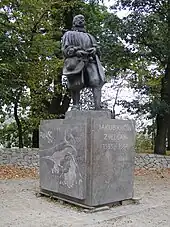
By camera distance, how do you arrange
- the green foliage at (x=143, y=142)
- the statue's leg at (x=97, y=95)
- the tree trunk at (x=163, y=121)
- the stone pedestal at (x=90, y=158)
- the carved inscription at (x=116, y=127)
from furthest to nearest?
the green foliage at (x=143, y=142) → the tree trunk at (x=163, y=121) → the statue's leg at (x=97, y=95) → the carved inscription at (x=116, y=127) → the stone pedestal at (x=90, y=158)

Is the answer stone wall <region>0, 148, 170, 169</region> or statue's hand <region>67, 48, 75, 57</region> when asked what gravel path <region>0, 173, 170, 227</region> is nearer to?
statue's hand <region>67, 48, 75, 57</region>

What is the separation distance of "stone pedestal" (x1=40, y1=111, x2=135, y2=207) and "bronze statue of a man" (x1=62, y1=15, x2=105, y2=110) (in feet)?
1.53

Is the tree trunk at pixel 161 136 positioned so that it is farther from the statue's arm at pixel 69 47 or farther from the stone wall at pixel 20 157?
the statue's arm at pixel 69 47

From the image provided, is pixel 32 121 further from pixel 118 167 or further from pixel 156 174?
pixel 118 167

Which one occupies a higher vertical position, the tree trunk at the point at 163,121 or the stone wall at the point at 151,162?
Result: the tree trunk at the point at 163,121

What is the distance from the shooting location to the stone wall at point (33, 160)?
10.1 meters

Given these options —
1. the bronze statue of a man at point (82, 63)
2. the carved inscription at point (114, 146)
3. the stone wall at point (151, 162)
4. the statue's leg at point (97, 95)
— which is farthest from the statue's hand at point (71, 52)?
the stone wall at point (151, 162)

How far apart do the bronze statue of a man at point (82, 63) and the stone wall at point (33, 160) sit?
4975mm

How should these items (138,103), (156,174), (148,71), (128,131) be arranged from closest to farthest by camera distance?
(128,131), (156,174), (138,103), (148,71)

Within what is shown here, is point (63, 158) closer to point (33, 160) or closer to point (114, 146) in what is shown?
point (114, 146)

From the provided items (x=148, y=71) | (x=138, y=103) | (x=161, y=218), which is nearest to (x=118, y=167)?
(x=161, y=218)

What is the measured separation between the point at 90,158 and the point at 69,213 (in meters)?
0.82

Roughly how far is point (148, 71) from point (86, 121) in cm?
920

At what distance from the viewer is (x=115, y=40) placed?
10789 mm
